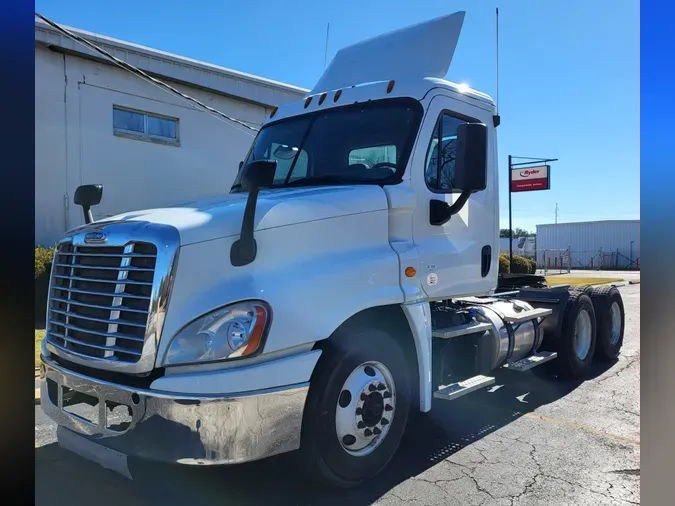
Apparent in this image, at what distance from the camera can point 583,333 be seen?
24.0 feet

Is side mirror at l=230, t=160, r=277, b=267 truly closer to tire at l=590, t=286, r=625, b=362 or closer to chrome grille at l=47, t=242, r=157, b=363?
chrome grille at l=47, t=242, r=157, b=363

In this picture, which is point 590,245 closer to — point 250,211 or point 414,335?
point 414,335

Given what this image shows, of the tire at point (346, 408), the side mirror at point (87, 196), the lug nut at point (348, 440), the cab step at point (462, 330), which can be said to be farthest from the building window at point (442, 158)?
the side mirror at point (87, 196)

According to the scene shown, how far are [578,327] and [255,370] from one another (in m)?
5.66

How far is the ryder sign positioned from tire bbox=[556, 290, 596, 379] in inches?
760

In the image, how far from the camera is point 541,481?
152 inches

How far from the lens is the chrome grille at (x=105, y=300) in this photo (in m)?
2.96

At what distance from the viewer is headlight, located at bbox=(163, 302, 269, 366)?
289 centimetres

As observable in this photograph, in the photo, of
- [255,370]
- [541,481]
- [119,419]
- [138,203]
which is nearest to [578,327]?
[541,481]

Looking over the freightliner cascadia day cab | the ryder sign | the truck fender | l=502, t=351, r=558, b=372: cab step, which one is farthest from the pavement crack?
the ryder sign

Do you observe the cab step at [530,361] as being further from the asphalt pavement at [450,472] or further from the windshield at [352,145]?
the windshield at [352,145]

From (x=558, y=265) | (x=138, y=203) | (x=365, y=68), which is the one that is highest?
(x=365, y=68)

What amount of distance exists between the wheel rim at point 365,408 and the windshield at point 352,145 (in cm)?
146

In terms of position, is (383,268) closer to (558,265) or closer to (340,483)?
(340,483)
